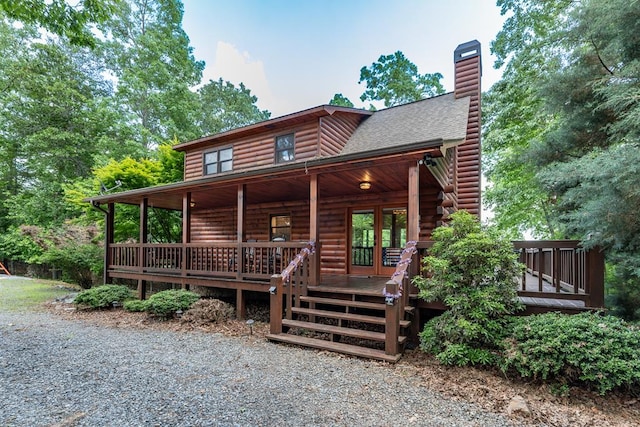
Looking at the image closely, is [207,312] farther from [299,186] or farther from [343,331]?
[299,186]

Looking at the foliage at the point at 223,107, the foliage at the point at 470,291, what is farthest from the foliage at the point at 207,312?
the foliage at the point at 223,107

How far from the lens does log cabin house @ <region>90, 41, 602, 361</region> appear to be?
496cm

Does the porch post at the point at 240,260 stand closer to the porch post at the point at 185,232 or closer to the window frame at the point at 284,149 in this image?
the porch post at the point at 185,232

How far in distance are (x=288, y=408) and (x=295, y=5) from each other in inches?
798

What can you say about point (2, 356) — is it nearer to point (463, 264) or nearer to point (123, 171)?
point (463, 264)

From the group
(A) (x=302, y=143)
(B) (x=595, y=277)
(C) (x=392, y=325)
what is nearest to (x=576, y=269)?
(B) (x=595, y=277)

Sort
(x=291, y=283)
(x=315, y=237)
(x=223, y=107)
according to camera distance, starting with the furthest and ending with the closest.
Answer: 1. (x=223, y=107)
2. (x=315, y=237)
3. (x=291, y=283)

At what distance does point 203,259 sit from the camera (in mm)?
8109

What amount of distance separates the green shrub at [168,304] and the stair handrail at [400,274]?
14.9 ft

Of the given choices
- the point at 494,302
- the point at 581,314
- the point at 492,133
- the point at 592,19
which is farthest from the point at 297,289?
the point at 492,133

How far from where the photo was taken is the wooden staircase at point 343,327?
14.8ft

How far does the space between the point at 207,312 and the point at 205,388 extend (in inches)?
134

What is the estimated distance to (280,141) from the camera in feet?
32.8

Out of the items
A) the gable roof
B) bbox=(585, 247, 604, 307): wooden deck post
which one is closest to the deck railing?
bbox=(585, 247, 604, 307): wooden deck post
